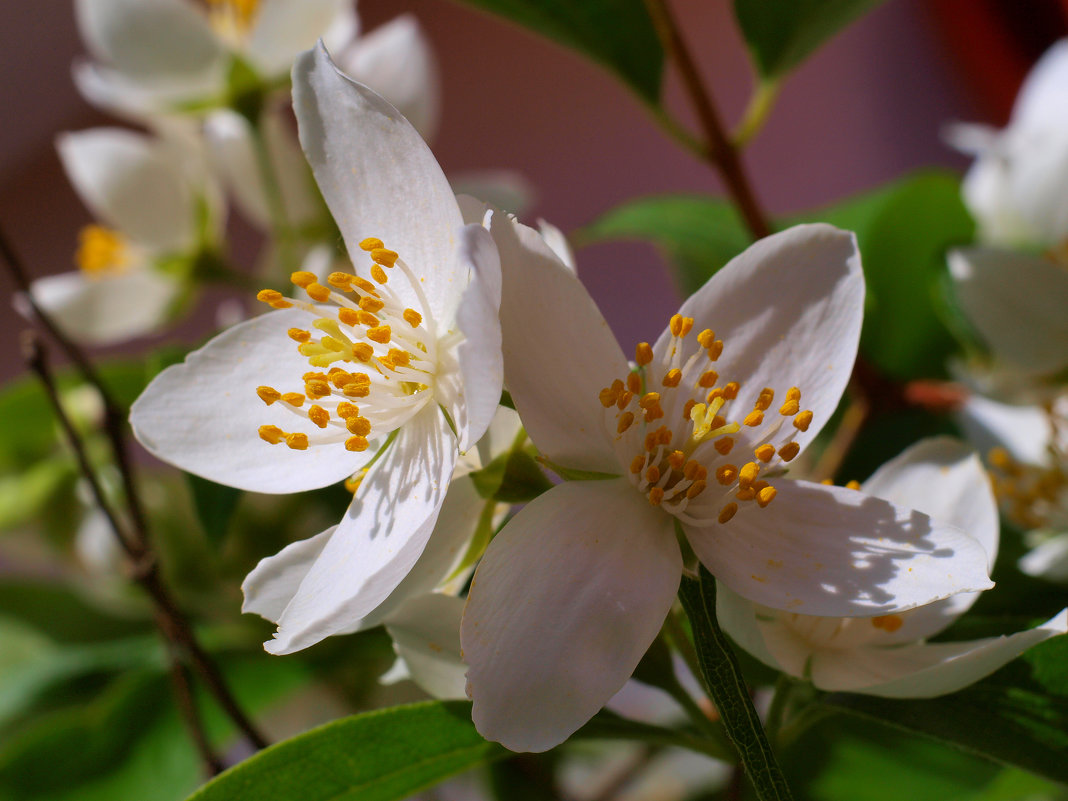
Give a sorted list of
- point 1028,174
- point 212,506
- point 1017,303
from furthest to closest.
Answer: point 1028,174, point 1017,303, point 212,506

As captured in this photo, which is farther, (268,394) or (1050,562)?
(1050,562)

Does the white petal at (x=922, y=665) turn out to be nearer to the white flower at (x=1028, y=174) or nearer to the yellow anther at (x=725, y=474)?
the yellow anther at (x=725, y=474)

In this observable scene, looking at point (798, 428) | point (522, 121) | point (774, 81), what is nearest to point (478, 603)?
point (798, 428)

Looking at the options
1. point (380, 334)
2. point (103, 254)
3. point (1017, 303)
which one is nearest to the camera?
point (380, 334)

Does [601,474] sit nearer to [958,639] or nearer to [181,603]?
[958,639]

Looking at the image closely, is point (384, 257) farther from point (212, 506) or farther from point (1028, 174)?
point (1028, 174)


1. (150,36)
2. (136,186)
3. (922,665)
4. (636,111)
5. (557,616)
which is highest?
(150,36)

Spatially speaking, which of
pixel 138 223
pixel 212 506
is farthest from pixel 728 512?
pixel 138 223

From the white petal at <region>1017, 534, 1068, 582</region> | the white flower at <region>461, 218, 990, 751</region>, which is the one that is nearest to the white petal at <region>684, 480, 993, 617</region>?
the white flower at <region>461, 218, 990, 751</region>
